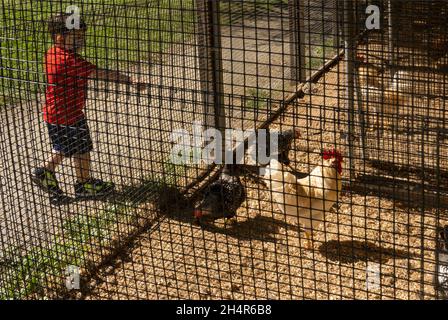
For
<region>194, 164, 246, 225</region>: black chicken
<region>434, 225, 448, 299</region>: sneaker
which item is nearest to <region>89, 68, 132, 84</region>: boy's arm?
<region>194, 164, 246, 225</region>: black chicken

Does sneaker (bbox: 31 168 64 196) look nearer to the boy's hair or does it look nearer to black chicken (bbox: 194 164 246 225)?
the boy's hair

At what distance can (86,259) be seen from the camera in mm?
4207

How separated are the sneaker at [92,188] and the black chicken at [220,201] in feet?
2.18

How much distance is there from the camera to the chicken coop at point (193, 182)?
11.8 feet

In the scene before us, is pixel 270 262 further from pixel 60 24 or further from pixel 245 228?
pixel 60 24

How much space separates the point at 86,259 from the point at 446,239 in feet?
6.79

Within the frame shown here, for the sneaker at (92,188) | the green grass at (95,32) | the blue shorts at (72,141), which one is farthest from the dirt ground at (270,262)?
the green grass at (95,32)

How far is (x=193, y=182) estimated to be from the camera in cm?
526

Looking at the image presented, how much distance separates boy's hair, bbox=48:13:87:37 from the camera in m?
4.01

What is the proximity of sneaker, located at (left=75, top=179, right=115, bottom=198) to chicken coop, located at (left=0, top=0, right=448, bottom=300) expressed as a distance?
0.02 metres

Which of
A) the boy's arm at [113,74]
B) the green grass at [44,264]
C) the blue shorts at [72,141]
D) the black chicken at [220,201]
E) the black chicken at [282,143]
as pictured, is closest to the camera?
the boy's arm at [113,74]

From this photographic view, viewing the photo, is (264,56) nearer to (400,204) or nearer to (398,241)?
(400,204)

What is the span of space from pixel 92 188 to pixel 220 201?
101 centimetres

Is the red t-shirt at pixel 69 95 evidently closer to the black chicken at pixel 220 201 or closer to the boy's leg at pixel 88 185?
the boy's leg at pixel 88 185
